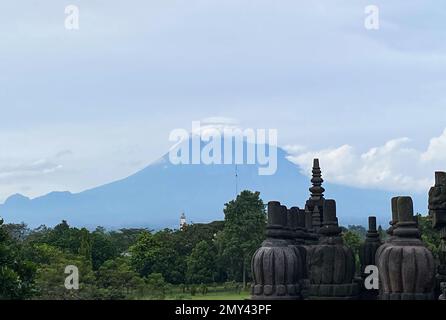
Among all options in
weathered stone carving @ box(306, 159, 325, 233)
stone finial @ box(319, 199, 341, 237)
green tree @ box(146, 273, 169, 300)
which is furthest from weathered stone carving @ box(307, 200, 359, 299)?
green tree @ box(146, 273, 169, 300)

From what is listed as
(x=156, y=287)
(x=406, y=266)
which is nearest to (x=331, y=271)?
(x=406, y=266)

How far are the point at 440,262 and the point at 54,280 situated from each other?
36.0 meters

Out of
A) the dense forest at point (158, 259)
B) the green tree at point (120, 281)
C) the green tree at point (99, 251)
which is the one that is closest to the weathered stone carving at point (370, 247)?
the dense forest at point (158, 259)

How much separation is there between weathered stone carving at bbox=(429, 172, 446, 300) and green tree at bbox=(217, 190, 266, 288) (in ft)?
149

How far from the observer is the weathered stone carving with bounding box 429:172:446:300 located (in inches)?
378

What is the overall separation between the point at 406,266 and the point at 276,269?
2275mm

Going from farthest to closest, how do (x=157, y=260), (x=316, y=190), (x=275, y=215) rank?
1. (x=157, y=260)
2. (x=316, y=190)
3. (x=275, y=215)

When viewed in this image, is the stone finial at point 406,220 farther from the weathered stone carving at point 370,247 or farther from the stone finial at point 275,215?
the weathered stone carving at point 370,247

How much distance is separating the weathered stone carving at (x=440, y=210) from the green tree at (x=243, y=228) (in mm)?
45355

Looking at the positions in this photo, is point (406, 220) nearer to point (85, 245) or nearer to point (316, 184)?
point (316, 184)

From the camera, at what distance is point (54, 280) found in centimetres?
4231

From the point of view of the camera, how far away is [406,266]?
928cm

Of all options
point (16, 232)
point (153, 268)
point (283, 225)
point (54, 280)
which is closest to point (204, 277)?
point (153, 268)
